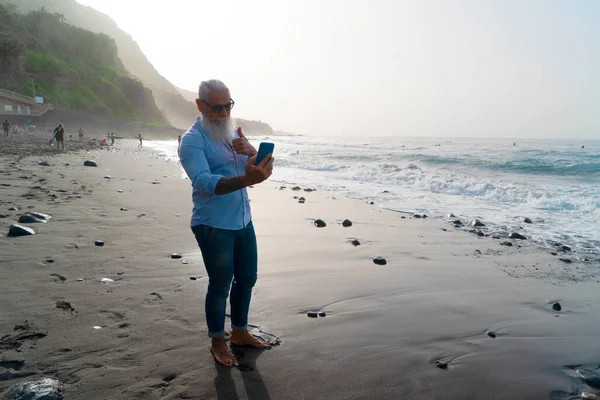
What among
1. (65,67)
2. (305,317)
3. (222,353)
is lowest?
(305,317)

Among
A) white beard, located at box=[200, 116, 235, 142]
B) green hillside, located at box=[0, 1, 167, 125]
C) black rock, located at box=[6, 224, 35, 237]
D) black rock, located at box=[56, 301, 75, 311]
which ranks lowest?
black rock, located at box=[56, 301, 75, 311]

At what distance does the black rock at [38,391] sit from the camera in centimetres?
220

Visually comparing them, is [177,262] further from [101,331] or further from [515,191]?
[515,191]

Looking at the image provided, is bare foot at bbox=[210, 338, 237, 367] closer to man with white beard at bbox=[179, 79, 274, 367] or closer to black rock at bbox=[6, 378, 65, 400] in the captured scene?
man with white beard at bbox=[179, 79, 274, 367]

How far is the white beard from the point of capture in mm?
2629

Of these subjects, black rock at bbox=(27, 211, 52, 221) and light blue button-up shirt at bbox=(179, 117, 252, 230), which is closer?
light blue button-up shirt at bbox=(179, 117, 252, 230)

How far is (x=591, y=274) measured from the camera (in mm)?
5395

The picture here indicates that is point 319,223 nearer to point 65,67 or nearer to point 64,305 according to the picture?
point 64,305

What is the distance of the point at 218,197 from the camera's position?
8.55 ft

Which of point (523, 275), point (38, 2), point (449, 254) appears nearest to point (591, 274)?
point (523, 275)

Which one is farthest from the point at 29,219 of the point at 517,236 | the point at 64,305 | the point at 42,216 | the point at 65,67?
the point at 65,67

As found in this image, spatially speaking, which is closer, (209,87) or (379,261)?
(209,87)

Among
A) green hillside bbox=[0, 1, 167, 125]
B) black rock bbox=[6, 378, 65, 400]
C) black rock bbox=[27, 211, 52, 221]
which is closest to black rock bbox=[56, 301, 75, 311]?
black rock bbox=[6, 378, 65, 400]

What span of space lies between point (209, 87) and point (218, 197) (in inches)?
30.8
